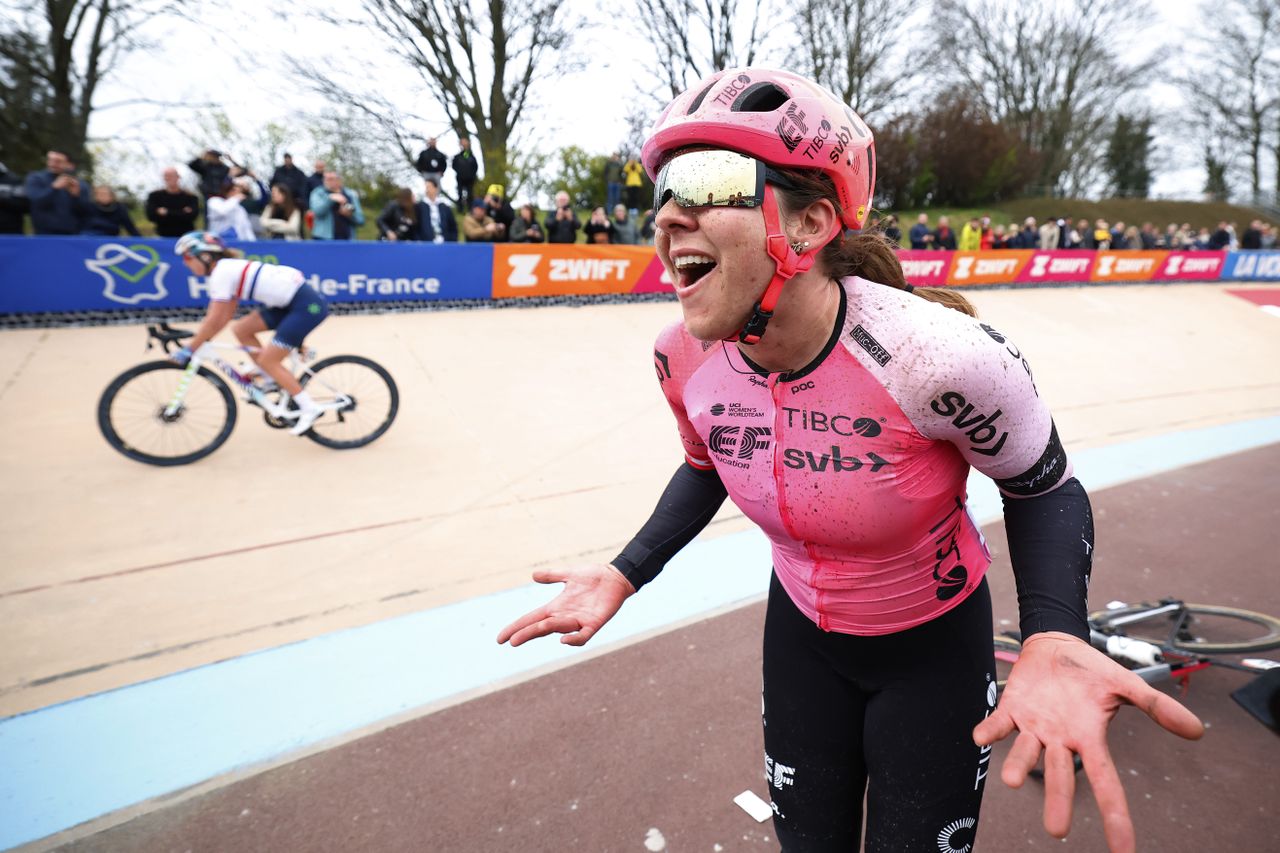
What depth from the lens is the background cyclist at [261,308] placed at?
569 cm

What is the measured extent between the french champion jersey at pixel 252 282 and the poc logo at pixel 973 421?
18.9 feet

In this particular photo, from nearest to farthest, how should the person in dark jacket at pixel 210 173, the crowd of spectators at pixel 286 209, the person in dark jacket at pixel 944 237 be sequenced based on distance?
the crowd of spectators at pixel 286 209 < the person in dark jacket at pixel 210 173 < the person in dark jacket at pixel 944 237

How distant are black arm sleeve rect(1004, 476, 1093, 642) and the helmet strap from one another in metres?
→ 0.70

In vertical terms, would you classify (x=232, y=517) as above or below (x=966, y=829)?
below

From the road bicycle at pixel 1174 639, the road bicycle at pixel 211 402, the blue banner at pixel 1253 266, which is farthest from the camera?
the blue banner at pixel 1253 266

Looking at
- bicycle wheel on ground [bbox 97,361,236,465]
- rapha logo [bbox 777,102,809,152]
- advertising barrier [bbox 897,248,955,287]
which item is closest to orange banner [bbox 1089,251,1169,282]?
advertising barrier [bbox 897,248,955,287]

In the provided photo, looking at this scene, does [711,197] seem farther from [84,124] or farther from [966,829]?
[84,124]

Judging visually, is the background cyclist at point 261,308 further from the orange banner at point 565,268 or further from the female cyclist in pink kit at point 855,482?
the orange banner at point 565,268

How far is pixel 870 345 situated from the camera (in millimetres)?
1535

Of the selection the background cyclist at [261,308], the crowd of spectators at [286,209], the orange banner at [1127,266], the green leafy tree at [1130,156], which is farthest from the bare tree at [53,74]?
the green leafy tree at [1130,156]

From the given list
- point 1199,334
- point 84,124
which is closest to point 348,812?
point 1199,334

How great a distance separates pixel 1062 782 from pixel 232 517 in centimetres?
542

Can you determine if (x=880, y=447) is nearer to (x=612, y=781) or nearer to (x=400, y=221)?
(x=612, y=781)

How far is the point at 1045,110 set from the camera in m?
39.2
